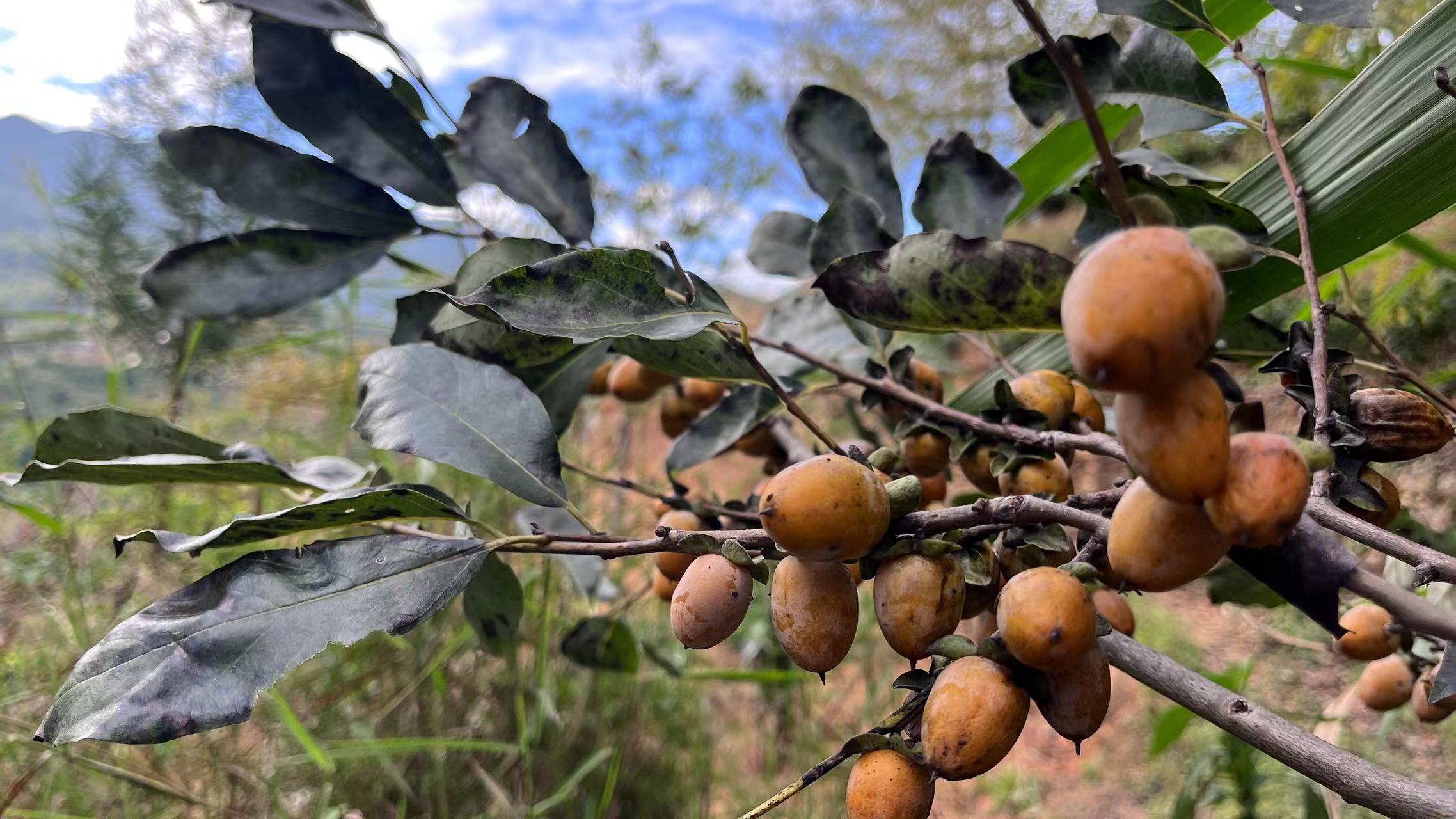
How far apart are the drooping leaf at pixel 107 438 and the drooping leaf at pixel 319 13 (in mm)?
212

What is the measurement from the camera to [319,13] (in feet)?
1.40

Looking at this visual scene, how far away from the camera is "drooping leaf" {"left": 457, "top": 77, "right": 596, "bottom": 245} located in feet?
1.61

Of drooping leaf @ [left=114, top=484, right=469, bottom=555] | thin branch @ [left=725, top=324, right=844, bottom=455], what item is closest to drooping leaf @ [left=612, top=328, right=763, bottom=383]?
thin branch @ [left=725, top=324, right=844, bottom=455]

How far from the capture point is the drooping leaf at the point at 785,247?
0.55 m

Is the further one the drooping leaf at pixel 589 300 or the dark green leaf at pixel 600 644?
the dark green leaf at pixel 600 644

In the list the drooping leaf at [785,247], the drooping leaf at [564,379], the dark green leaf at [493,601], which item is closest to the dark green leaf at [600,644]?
the dark green leaf at [493,601]

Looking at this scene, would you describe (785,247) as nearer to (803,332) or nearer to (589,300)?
(803,332)

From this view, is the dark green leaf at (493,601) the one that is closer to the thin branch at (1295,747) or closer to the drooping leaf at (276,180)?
the drooping leaf at (276,180)

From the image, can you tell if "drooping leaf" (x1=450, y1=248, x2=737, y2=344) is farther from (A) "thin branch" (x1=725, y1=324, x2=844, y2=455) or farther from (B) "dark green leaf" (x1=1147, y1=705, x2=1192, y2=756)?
(B) "dark green leaf" (x1=1147, y1=705, x2=1192, y2=756)

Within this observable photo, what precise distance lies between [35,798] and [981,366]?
5.58 feet

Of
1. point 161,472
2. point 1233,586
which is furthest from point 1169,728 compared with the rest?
point 161,472

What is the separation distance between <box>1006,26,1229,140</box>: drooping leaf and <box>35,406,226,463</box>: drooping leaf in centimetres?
48

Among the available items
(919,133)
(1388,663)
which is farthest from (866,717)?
(919,133)

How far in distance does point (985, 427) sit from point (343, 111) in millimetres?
396
